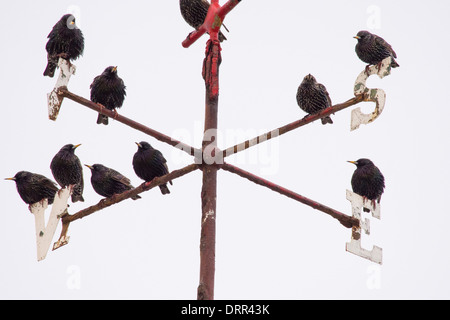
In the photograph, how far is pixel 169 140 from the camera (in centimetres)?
469

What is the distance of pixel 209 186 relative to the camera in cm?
464

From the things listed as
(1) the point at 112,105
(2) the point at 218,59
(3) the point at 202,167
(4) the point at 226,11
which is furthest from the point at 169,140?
(1) the point at 112,105

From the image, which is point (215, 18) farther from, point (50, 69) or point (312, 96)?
point (50, 69)

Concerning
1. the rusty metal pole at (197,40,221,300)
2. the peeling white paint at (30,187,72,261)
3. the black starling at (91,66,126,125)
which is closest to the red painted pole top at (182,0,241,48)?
the rusty metal pole at (197,40,221,300)

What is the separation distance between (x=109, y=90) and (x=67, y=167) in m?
1.11

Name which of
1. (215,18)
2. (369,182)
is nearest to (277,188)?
(215,18)

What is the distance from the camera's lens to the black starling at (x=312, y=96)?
6.86 meters

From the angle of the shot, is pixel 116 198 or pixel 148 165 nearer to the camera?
pixel 116 198

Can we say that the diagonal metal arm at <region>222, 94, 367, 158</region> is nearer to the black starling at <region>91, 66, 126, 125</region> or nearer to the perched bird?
the perched bird

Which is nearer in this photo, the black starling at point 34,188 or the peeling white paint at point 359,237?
the peeling white paint at point 359,237

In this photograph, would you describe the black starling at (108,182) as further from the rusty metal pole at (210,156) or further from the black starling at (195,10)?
the rusty metal pole at (210,156)

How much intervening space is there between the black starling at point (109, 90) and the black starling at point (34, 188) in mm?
1083

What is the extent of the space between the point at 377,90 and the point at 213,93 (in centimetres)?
109

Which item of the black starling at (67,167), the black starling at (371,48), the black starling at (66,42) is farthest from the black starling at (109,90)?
the black starling at (371,48)
